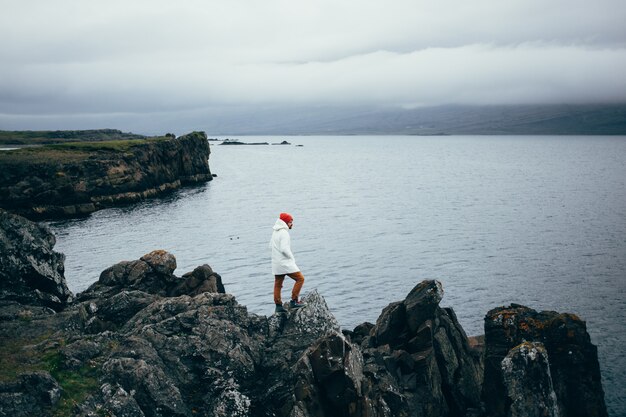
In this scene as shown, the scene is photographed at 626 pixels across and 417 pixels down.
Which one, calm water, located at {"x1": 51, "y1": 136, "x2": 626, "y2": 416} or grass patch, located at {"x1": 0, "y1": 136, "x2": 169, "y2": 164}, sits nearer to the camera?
calm water, located at {"x1": 51, "y1": 136, "x2": 626, "y2": 416}

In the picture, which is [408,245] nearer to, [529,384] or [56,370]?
[529,384]

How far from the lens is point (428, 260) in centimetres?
5662

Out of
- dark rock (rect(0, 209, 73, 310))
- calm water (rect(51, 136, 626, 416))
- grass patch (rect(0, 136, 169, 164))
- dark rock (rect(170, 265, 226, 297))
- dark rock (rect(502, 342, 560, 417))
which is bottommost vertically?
calm water (rect(51, 136, 626, 416))

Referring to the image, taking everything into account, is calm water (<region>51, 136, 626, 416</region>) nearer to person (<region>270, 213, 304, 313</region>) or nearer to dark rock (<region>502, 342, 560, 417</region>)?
dark rock (<region>502, 342, 560, 417</region>)

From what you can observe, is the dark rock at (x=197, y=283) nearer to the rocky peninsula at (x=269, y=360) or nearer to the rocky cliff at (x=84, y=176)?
the rocky peninsula at (x=269, y=360)

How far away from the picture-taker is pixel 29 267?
27.8 metres

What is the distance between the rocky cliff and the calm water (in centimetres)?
590

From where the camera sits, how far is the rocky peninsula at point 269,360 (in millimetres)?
16438

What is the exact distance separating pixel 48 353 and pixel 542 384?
57.2 ft

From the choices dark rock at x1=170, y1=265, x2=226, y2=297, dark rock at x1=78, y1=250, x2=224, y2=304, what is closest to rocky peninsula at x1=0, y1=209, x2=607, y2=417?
dark rock at x1=78, y1=250, x2=224, y2=304

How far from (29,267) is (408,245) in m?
45.7

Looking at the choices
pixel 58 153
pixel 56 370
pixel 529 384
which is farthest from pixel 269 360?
pixel 58 153

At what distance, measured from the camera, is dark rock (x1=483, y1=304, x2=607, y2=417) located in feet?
69.4

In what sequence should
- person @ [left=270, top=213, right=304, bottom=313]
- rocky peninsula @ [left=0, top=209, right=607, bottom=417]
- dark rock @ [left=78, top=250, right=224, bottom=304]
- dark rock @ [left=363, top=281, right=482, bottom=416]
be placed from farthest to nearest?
dark rock @ [left=78, top=250, right=224, bottom=304]
person @ [left=270, top=213, right=304, bottom=313]
dark rock @ [left=363, top=281, right=482, bottom=416]
rocky peninsula @ [left=0, top=209, right=607, bottom=417]
